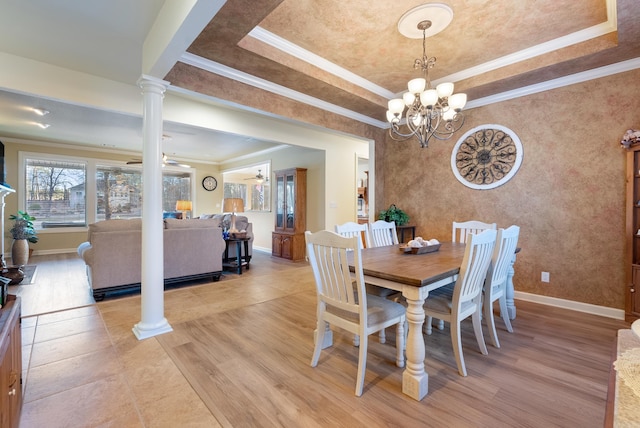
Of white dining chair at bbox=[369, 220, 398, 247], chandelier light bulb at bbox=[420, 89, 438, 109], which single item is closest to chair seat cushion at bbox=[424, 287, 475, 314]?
white dining chair at bbox=[369, 220, 398, 247]

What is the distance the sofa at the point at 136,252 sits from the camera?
336 centimetres

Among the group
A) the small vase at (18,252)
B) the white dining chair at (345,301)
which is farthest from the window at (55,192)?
the white dining chair at (345,301)

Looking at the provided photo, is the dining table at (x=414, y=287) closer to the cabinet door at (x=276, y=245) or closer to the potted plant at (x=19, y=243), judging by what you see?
the cabinet door at (x=276, y=245)

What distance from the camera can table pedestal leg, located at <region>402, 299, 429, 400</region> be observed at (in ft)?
5.45

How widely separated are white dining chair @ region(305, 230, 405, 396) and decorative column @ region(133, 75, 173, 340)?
4.98 feet

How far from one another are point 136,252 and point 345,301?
308cm

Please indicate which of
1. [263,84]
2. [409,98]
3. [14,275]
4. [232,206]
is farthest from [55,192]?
[409,98]

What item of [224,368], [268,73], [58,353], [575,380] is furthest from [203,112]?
[575,380]

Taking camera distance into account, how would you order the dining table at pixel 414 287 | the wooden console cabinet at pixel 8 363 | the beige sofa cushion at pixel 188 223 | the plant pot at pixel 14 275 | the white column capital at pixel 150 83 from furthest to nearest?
the plant pot at pixel 14 275 → the beige sofa cushion at pixel 188 223 → the white column capital at pixel 150 83 → the dining table at pixel 414 287 → the wooden console cabinet at pixel 8 363

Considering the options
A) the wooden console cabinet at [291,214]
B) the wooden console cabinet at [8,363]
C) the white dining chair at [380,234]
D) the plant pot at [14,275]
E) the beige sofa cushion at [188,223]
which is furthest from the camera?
the wooden console cabinet at [291,214]

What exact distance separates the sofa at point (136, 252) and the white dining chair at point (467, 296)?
3.26 m

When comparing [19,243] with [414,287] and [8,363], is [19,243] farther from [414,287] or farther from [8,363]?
[414,287]

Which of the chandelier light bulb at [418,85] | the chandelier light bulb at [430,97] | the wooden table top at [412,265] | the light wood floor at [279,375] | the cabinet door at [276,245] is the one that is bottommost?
the light wood floor at [279,375]

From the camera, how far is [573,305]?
310 cm
